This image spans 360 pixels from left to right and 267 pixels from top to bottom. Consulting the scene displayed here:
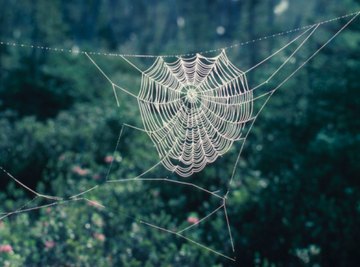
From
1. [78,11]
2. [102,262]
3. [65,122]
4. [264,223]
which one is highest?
[78,11]

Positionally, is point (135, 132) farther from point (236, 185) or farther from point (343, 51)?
point (343, 51)

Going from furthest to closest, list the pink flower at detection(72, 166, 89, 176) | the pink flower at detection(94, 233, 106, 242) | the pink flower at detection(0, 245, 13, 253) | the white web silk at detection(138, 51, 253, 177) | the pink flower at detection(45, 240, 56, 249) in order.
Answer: the pink flower at detection(72, 166, 89, 176)
the pink flower at detection(94, 233, 106, 242)
the pink flower at detection(45, 240, 56, 249)
the pink flower at detection(0, 245, 13, 253)
the white web silk at detection(138, 51, 253, 177)

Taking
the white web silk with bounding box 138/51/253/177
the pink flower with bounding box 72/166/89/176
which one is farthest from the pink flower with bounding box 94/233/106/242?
the pink flower with bounding box 72/166/89/176

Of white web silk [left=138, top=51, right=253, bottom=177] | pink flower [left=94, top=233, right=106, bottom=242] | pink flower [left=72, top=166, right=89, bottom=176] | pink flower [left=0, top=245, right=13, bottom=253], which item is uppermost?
white web silk [left=138, top=51, right=253, bottom=177]

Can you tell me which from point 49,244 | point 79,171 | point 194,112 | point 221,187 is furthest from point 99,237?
point 221,187

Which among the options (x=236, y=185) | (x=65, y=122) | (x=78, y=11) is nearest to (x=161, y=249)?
(x=236, y=185)

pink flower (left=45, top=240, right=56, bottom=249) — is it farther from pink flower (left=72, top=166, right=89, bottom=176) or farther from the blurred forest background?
pink flower (left=72, top=166, right=89, bottom=176)

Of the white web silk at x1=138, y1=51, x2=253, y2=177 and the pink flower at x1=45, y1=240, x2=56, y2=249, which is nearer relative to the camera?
the white web silk at x1=138, y1=51, x2=253, y2=177

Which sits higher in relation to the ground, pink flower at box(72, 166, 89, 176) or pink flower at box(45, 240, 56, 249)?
pink flower at box(72, 166, 89, 176)

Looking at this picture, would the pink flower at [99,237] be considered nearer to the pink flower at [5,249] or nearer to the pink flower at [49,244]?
the pink flower at [49,244]

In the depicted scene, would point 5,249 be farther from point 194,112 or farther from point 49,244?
point 194,112

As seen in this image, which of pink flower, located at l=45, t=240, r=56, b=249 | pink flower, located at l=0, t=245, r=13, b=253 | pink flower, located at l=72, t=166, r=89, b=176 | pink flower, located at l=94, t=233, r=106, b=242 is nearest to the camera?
pink flower, located at l=0, t=245, r=13, b=253
